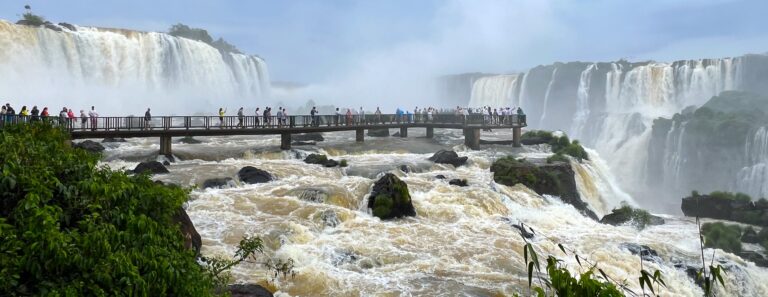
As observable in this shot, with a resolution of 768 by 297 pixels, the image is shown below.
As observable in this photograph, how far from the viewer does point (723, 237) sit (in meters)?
19.1

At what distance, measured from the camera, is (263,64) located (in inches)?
2960

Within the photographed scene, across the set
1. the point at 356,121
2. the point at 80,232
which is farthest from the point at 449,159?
the point at 80,232

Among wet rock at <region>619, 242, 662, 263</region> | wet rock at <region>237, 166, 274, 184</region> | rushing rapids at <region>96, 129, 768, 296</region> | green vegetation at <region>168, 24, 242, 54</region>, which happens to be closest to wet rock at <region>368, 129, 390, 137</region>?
rushing rapids at <region>96, 129, 768, 296</region>

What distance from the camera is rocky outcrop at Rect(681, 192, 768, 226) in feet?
73.4

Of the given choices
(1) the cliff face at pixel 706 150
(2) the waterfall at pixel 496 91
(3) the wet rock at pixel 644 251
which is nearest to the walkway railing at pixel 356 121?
(1) the cliff face at pixel 706 150

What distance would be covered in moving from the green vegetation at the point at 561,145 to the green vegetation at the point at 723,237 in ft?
29.0

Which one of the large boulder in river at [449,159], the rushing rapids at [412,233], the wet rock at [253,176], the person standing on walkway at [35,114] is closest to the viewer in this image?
the rushing rapids at [412,233]

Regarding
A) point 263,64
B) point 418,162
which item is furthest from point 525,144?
point 263,64

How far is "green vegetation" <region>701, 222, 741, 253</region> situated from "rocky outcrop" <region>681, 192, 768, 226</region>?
7.19 ft

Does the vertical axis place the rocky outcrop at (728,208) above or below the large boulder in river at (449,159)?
below

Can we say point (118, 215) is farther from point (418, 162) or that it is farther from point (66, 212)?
point (418, 162)

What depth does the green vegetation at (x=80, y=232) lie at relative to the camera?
478 cm

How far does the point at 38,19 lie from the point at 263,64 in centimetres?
2699

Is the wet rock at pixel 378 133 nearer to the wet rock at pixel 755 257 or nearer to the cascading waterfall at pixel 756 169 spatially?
the cascading waterfall at pixel 756 169
